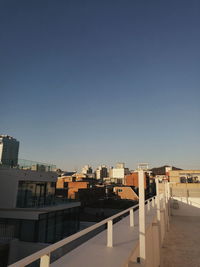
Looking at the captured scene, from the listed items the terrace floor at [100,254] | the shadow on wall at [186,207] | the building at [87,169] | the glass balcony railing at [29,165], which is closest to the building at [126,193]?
the shadow on wall at [186,207]

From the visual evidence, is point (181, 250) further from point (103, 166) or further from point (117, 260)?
point (103, 166)

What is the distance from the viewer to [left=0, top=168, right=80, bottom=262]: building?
15.1 meters

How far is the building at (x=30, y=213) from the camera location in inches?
594

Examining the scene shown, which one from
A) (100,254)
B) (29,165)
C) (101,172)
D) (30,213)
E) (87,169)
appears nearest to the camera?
(100,254)

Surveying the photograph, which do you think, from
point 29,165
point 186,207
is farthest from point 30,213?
point 186,207

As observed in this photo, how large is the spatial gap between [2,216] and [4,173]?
11.9 feet

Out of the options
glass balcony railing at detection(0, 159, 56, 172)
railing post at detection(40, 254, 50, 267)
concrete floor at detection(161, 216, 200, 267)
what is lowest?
concrete floor at detection(161, 216, 200, 267)

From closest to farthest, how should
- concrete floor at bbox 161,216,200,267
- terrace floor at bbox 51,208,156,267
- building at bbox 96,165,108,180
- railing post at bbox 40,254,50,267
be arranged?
railing post at bbox 40,254,50,267
terrace floor at bbox 51,208,156,267
concrete floor at bbox 161,216,200,267
building at bbox 96,165,108,180

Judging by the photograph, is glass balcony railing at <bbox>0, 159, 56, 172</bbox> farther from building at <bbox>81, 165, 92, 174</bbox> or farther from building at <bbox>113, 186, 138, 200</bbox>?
building at <bbox>81, 165, 92, 174</bbox>

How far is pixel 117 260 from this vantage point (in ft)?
9.68

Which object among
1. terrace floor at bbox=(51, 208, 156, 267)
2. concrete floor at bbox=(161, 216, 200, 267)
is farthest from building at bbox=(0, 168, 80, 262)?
terrace floor at bbox=(51, 208, 156, 267)

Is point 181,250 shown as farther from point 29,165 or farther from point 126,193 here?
point 126,193

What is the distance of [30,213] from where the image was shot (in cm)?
1582

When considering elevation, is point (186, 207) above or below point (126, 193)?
above
